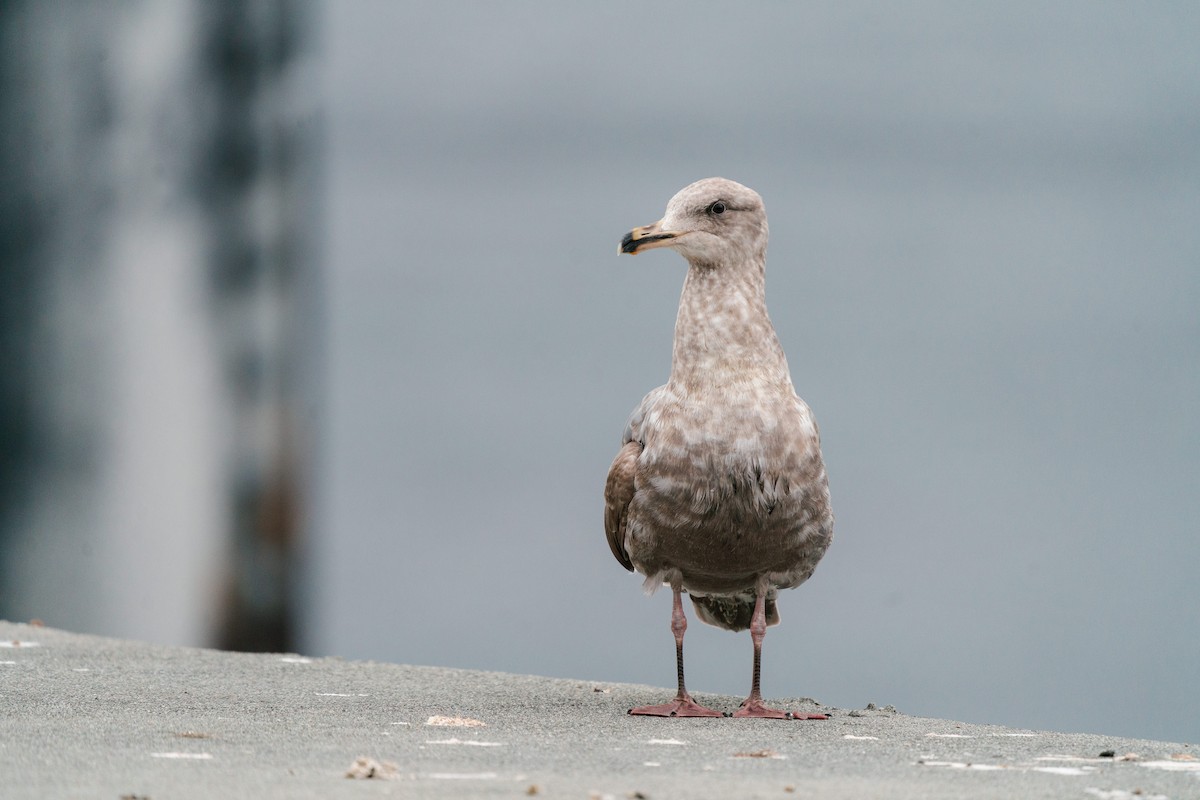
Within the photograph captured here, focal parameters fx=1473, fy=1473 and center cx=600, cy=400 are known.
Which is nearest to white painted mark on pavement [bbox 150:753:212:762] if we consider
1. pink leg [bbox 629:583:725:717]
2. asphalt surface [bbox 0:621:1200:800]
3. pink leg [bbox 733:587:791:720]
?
asphalt surface [bbox 0:621:1200:800]

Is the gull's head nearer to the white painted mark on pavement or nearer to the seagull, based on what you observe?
the seagull

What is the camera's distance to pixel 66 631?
6.72m

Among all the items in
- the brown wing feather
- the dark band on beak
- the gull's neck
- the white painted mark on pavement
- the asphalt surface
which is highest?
the dark band on beak

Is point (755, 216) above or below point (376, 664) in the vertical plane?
above

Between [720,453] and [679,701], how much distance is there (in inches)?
33.6

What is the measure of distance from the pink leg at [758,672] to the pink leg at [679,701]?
0.11 m

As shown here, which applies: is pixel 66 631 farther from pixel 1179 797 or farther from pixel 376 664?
pixel 1179 797

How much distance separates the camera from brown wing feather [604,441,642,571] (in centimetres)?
498

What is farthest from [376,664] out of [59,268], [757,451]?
[59,268]

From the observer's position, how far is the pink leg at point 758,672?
489 centimetres

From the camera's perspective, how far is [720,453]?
4785mm

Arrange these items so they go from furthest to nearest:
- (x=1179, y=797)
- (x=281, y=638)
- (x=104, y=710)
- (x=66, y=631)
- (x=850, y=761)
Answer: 1. (x=281, y=638)
2. (x=66, y=631)
3. (x=104, y=710)
4. (x=850, y=761)
5. (x=1179, y=797)

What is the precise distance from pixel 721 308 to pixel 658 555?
34.1 inches

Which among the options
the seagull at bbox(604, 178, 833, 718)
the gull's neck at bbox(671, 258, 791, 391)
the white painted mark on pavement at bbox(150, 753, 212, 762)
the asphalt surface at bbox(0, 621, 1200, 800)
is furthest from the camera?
the gull's neck at bbox(671, 258, 791, 391)
